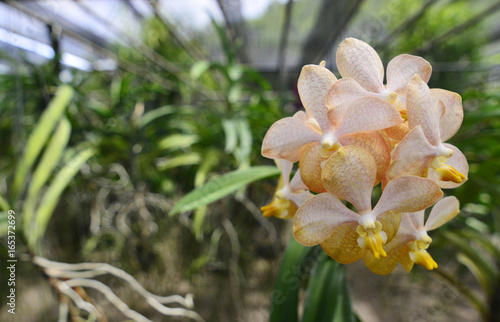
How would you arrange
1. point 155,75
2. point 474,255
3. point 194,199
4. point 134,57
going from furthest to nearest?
point 134,57 → point 155,75 → point 474,255 → point 194,199

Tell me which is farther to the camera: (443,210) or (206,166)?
(206,166)

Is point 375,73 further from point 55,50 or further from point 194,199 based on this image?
point 55,50

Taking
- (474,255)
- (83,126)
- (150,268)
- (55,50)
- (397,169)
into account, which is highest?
(55,50)

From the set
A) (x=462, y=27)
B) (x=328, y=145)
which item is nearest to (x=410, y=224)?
(x=328, y=145)

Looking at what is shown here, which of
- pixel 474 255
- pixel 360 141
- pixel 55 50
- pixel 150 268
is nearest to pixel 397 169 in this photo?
pixel 360 141

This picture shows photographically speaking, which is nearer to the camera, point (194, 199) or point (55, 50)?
point (194, 199)

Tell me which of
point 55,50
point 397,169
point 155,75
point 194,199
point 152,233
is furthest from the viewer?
point 155,75

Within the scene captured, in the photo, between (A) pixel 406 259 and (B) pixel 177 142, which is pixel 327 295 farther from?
(B) pixel 177 142
